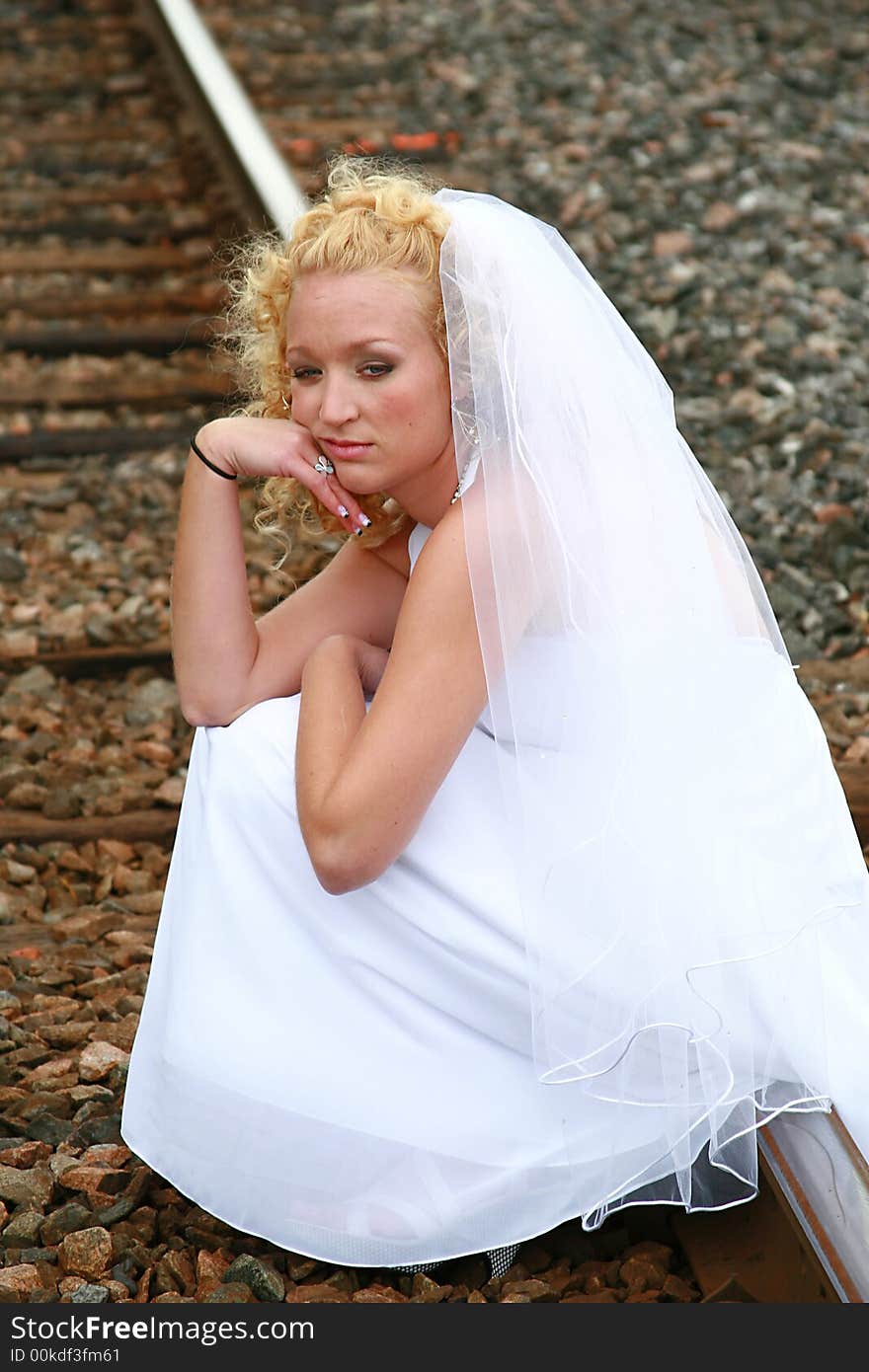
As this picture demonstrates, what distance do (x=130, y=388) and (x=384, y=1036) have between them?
3.81 m

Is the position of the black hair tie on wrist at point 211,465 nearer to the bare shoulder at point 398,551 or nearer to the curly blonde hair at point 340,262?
the curly blonde hair at point 340,262

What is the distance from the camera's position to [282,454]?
Result: 2506mm

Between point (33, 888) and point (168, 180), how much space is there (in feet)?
14.9

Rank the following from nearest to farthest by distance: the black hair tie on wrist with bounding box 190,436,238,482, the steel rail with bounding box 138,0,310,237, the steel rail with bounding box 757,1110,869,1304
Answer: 1. the steel rail with bounding box 757,1110,869,1304
2. the black hair tie on wrist with bounding box 190,436,238,482
3. the steel rail with bounding box 138,0,310,237

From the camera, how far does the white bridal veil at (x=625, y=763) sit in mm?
2193

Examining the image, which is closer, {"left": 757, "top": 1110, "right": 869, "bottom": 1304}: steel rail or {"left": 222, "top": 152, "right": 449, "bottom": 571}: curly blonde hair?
{"left": 757, "top": 1110, "right": 869, "bottom": 1304}: steel rail

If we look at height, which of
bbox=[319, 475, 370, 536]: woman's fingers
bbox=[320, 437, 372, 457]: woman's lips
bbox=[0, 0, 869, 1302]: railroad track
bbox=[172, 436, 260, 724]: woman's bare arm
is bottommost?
bbox=[0, 0, 869, 1302]: railroad track

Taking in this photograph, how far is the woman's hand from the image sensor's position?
2494 mm

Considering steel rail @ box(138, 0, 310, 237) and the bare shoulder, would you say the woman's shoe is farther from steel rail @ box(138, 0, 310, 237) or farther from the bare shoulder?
steel rail @ box(138, 0, 310, 237)

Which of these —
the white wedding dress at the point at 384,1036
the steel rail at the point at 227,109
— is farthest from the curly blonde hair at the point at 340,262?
the steel rail at the point at 227,109

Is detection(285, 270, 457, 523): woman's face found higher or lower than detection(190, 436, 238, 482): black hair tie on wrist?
higher

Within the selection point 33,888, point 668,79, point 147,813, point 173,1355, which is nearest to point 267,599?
point 147,813

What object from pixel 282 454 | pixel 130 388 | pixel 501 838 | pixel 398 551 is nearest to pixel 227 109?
pixel 130 388

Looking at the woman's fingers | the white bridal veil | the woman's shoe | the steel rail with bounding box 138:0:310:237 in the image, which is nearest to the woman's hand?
the woman's fingers
